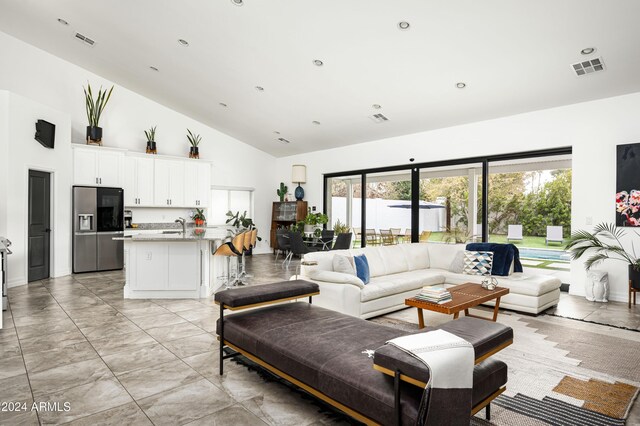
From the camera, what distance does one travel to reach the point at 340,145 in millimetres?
9625

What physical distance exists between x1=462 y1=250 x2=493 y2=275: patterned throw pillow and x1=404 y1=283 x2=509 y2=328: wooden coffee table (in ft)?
2.92

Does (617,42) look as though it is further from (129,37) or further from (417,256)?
(129,37)

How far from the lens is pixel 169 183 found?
912 cm

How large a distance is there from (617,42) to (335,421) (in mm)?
5119

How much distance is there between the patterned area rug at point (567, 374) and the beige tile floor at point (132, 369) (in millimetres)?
265

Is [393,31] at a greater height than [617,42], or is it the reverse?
[393,31]

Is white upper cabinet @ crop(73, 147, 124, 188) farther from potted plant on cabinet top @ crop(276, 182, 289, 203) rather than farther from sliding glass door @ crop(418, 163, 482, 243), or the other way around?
sliding glass door @ crop(418, 163, 482, 243)

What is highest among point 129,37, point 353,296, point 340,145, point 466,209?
point 129,37

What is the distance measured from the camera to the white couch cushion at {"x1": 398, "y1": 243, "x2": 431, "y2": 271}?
5949 millimetres

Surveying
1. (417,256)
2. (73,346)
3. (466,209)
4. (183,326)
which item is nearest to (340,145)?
(466,209)

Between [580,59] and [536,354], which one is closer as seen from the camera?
[536,354]

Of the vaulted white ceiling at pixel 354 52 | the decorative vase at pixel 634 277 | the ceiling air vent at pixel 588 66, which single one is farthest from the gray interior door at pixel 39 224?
the decorative vase at pixel 634 277

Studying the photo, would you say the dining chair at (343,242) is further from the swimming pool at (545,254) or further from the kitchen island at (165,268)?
the swimming pool at (545,254)

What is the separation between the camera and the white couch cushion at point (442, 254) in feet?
19.7
